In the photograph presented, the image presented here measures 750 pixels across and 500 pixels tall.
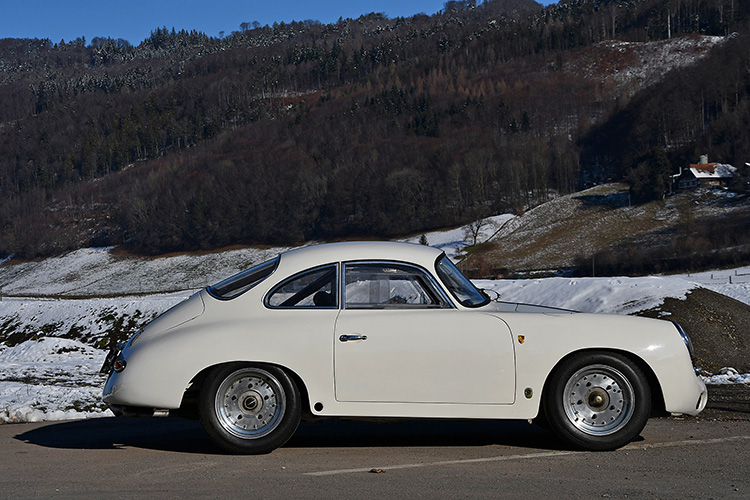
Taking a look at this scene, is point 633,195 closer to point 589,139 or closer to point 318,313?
point 589,139

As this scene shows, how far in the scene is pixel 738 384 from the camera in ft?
33.8

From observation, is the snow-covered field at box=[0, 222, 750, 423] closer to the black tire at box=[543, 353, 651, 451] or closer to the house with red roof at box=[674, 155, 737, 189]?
the black tire at box=[543, 353, 651, 451]

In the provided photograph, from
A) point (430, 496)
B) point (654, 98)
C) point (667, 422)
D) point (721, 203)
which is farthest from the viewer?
point (654, 98)

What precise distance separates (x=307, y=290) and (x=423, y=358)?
115 centimetres

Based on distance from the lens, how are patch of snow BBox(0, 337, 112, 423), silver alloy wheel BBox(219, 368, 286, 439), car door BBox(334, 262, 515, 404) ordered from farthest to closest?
patch of snow BBox(0, 337, 112, 423) → silver alloy wheel BBox(219, 368, 286, 439) → car door BBox(334, 262, 515, 404)

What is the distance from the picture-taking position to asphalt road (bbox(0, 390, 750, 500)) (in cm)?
486

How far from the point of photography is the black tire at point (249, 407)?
19.7 feet

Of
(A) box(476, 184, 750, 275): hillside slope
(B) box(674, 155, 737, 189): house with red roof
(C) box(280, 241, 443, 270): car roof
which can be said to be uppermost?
(B) box(674, 155, 737, 189): house with red roof

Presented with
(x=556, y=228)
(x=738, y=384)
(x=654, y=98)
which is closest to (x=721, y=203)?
(x=556, y=228)

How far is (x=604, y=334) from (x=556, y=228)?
295 feet

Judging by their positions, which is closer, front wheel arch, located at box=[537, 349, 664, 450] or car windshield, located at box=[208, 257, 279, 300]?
front wheel arch, located at box=[537, 349, 664, 450]

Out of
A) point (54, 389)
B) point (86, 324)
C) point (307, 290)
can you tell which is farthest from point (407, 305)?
point (86, 324)

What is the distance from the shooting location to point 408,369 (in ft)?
19.6

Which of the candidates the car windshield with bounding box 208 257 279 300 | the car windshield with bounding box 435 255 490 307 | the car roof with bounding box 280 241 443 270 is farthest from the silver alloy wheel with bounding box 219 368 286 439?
the car windshield with bounding box 435 255 490 307
